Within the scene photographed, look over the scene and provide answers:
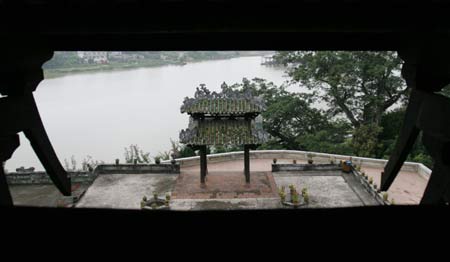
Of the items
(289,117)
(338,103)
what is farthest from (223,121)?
(338,103)

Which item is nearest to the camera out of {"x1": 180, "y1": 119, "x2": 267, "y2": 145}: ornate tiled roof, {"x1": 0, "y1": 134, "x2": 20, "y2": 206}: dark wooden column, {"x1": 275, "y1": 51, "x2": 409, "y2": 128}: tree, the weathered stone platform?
{"x1": 0, "y1": 134, "x2": 20, "y2": 206}: dark wooden column

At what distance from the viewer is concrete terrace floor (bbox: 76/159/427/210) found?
1051cm

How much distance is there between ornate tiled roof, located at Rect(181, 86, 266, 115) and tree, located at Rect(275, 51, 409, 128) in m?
7.90

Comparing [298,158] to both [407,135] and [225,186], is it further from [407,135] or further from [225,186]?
[407,135]

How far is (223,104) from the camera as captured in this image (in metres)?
11.3

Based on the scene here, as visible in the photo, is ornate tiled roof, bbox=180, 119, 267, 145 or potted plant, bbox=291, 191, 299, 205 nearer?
potted plant, bbox=291, 191, 299, 205

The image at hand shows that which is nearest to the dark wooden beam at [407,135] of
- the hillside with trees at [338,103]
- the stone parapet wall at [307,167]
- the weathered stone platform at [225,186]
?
the weathered stone platform at [225,186]

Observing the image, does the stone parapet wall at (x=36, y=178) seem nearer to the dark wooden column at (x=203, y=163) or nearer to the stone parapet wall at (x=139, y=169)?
the stone parapet wall at (x=139, y=169)

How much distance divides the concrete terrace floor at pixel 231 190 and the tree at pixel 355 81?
5728mm

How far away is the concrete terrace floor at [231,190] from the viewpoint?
10508 millimetres

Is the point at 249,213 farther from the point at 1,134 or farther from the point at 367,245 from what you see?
the point at 1,134

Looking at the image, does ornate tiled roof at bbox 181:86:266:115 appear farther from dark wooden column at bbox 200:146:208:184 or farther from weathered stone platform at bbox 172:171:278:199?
weathered stone platform at bbox 172:171:278:199

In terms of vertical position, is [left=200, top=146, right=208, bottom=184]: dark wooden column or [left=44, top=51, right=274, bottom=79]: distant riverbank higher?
[left=44, top=51, right=274, bottom=79]: distant riverbank

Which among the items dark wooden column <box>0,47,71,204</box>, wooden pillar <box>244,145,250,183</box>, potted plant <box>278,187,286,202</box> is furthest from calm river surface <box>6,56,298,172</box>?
dark wooden column <box>0,47,71,204</box>
